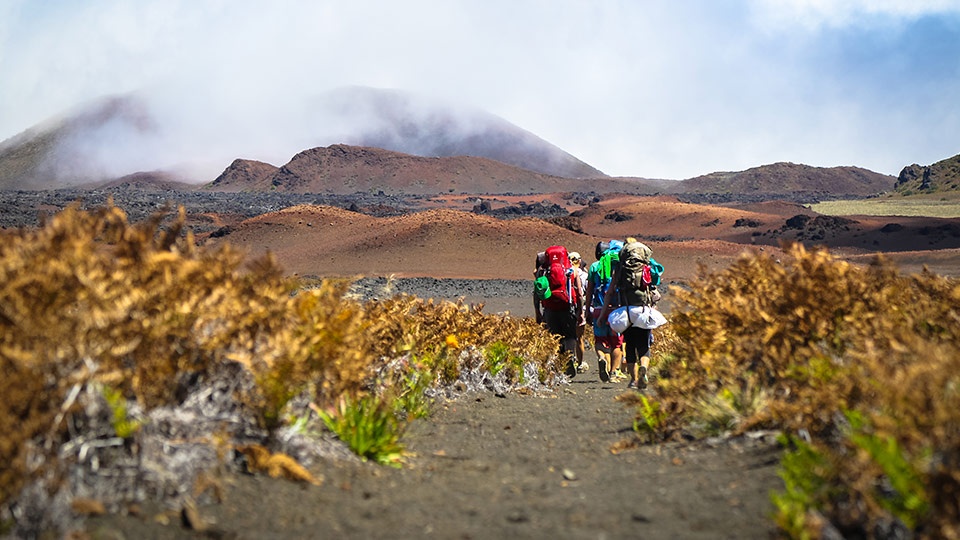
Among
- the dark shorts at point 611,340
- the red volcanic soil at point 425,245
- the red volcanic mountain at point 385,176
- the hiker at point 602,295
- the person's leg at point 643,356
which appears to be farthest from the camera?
the red volcanic mountain at point 385,176

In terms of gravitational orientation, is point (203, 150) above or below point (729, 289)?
above

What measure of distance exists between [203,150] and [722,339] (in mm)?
170900

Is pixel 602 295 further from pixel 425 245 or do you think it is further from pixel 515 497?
pixel 425 245

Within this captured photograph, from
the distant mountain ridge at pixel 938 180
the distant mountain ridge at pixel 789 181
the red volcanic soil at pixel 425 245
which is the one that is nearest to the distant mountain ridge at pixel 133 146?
the distant mountain ridge at pixel 789 181

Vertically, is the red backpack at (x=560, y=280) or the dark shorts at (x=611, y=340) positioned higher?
the red backpack at (x=560, y=280)

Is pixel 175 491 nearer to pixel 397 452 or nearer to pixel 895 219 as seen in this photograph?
pixel 397 452

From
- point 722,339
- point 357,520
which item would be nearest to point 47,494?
point 357,520

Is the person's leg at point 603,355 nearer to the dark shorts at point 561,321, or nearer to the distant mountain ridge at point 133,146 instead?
the dark shorts at point 561,321

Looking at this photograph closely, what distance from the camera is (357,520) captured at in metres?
3.26

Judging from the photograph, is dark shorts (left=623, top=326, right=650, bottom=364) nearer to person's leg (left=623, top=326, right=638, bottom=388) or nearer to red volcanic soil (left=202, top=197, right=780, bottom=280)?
person's leg (left=623, top=326, right=638, bottom=388)

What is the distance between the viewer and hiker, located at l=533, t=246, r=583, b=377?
8.41 metres

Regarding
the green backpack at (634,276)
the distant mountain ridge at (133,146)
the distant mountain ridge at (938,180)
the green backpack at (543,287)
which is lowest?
A: the green backpack at (543,287)

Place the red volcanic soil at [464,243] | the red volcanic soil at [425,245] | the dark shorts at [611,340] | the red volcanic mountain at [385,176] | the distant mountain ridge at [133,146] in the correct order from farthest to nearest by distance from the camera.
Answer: the distant mountain ridge at [133,146]
the red volcanic mountain at [385,176]
the red volcanic soil at [464,243]
the red volcanic soil at [425,245]
the dark shorts at [611,340]

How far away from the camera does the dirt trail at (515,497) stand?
10.3ft
